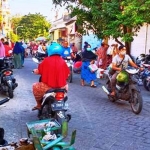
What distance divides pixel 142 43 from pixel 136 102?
11.3 m

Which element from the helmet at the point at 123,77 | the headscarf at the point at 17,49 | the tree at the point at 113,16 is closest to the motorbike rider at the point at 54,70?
the helmet at the point at 123,77

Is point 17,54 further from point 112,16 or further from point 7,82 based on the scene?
point 7,82

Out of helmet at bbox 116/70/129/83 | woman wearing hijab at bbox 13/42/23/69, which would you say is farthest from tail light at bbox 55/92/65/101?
woman wearing hijab at bbox 13/42/23/69

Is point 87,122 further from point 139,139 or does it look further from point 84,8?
point 84,8

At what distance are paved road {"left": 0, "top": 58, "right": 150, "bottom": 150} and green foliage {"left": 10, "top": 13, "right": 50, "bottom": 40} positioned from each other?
55.8 m

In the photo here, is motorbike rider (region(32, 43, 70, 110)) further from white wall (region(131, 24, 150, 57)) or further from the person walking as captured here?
white wall (region(131, 24, 150, 57))

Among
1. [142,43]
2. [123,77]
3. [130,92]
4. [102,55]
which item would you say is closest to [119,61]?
[123,77]

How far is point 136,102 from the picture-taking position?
309 inches

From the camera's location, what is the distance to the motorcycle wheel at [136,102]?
7.58 m

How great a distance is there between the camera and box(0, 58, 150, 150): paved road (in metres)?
5.56

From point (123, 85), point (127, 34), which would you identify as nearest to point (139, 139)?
point (123, 85)

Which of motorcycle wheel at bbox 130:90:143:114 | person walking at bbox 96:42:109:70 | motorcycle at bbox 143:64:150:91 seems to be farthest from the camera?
person walking at bbox 96:42:109:70

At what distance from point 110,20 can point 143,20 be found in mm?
1735

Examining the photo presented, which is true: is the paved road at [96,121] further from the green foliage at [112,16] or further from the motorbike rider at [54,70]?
the green foliage at [112,16]
